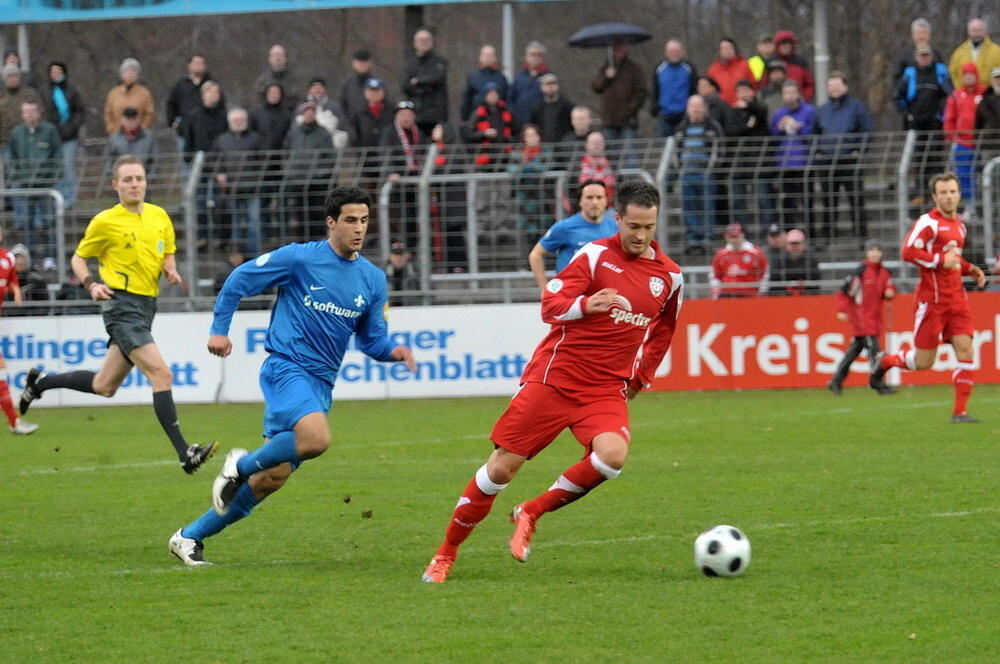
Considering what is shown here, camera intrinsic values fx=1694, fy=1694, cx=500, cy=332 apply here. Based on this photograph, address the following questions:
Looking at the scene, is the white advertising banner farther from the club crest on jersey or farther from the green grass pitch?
the club crest on jersey

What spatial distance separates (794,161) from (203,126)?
24.1 feet

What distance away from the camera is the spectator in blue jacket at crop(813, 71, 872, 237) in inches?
774

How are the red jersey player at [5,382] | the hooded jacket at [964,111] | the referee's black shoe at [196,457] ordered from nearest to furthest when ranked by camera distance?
the referee's black shoe at [196,457]
the red jersey player at [5,382]
the hooded jacket at [964,111]

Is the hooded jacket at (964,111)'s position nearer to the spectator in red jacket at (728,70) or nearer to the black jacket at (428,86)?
the spectator in red jacket at (728,70)

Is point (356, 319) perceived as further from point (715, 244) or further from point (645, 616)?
point (715, 244)

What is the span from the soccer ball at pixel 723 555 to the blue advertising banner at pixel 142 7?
16.5 metres

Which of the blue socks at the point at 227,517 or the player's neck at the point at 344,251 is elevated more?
the player's neck at the point at 344,251

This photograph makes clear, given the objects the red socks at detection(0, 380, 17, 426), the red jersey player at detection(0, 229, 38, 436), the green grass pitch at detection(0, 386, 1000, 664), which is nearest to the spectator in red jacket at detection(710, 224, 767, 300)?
the green grass pitch at detection(0, 386, 1000, 664)

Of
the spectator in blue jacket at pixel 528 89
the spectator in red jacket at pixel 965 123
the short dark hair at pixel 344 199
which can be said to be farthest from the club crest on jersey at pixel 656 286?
the spectator in blue jacket at pixel 528 89

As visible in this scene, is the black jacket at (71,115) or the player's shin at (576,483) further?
the black jacket at (71,115)

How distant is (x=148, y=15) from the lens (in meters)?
23.9

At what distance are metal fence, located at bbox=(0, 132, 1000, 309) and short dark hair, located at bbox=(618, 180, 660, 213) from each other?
11454mm

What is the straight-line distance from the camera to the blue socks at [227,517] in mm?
8047

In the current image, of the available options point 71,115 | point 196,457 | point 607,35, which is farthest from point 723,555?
point 607,35
